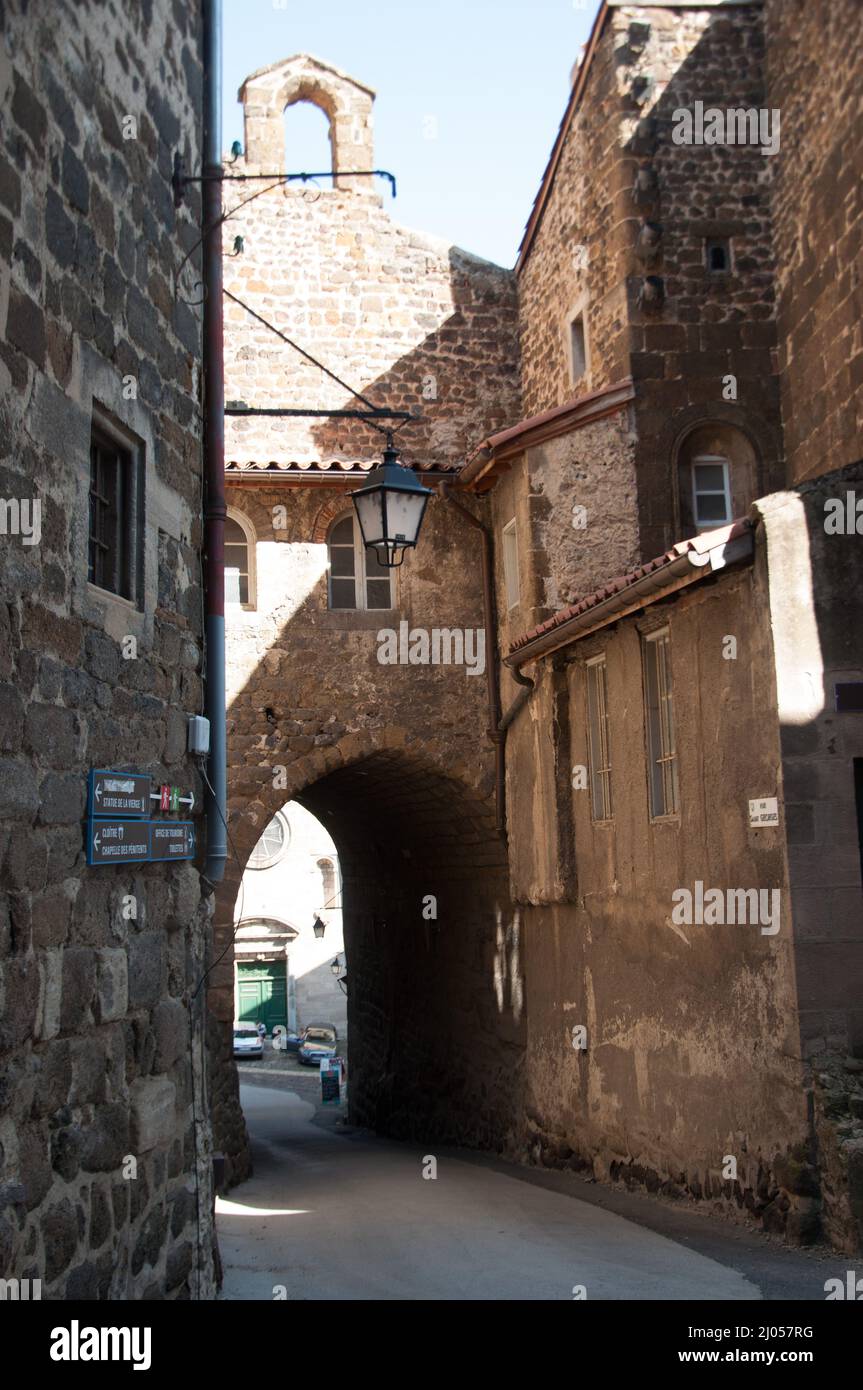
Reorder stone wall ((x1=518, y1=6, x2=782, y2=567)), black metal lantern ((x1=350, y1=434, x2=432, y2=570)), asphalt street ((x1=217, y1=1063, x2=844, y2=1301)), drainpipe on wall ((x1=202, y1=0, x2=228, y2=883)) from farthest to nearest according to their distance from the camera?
1. stone wall ((x1=518, y1=6, x2=782, y2=567))
2. black metal lantern ((x1=350, y1=434, x2=432, y2=570))
3. drainpipe on wall ((x1=202, y1=0, x2=228, y2=883))
4. asphalt street ((x1=217, y1=1063, x2=844, y2=1301))

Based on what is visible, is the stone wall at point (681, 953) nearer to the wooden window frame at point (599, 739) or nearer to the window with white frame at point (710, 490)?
the wooden window frame at point (599, 739)

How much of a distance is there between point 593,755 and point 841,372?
3606 millimetres

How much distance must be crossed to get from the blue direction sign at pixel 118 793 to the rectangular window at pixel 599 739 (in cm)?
523

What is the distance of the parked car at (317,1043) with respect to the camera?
1163 inches

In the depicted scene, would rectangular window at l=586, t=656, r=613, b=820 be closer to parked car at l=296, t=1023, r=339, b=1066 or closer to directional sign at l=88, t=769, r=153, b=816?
directional sign at l=88, t=769, r=153, b=816

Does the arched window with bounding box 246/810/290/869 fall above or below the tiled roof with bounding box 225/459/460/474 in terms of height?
below

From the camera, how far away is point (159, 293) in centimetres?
617

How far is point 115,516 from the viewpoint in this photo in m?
5.88

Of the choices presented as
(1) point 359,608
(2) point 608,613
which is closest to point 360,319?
(1) point 359,608

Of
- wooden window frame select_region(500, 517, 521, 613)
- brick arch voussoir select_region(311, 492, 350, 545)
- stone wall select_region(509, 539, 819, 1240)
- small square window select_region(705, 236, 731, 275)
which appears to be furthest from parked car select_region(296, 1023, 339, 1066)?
small square window select_region(705, 236, 731, 275)

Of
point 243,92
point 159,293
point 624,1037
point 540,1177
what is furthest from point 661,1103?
point 243,92

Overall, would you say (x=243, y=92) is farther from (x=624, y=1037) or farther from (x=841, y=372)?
(x=624, y=1037)

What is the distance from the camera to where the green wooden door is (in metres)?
34.1

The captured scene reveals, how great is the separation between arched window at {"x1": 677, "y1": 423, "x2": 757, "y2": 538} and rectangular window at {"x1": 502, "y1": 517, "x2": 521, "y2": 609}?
1.54m
